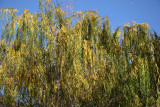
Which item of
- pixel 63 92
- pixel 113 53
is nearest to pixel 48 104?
pixel 63 92

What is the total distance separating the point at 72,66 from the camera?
371cm

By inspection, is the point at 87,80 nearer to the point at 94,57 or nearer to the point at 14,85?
the point at 94,57

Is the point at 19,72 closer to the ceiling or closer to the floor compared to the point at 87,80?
closer to the ceiling

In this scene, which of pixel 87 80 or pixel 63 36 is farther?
pixel 63 36

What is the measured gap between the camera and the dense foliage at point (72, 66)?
3.59 metres

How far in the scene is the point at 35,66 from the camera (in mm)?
3934

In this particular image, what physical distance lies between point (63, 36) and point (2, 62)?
1.32 metres

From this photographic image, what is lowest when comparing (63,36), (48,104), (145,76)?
(48,104)

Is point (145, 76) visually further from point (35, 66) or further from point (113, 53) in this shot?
point (35, 66)

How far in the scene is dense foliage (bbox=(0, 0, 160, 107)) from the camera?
3.59 meters

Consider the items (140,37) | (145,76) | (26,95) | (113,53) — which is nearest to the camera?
(145,76)

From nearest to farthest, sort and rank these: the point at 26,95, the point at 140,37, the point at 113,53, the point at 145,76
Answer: the point at 145,76, the point at 26,95, the point at 113,53, the point at 140,37

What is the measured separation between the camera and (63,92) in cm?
370

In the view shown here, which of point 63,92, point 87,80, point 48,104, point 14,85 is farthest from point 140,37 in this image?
point 14,85
